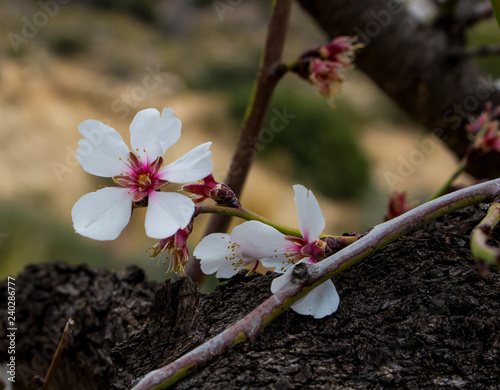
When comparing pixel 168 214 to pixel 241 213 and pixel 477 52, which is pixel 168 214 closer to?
pixel 241 213

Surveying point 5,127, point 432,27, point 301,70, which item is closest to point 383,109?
point 5,127

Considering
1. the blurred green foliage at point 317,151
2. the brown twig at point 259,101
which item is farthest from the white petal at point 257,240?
the blurred green foliage at point 317,151

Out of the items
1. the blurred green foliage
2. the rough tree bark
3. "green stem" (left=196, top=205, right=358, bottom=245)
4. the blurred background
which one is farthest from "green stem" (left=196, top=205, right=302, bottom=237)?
the blurred green foliage

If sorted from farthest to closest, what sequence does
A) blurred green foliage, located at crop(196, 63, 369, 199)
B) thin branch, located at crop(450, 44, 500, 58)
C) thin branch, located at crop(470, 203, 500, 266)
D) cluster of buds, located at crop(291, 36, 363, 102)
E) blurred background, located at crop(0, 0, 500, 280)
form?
blurred green foliage, located at crop(196, 63, 369, 199)
blurred background, located at crop(0, 0, 500, 280)
thin branch, located at crop(450, 44, 500, 58)
cluster of buds, located at crop(291, 36, 363, 102)
thin branch, located at crop(470, 203, 500, 266)

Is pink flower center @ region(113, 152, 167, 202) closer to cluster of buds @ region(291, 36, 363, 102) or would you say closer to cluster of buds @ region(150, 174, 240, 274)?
cluster of buds @ region(150, 174, 240, 274)

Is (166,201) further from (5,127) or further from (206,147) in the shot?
(5,127)

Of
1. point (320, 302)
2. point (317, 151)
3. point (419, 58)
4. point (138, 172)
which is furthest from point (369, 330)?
point (317, 151)
